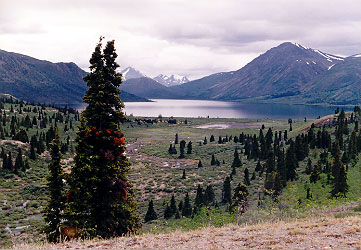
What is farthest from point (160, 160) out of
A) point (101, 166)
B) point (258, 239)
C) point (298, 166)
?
point (258, 239)

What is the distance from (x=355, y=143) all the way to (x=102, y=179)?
57493mm

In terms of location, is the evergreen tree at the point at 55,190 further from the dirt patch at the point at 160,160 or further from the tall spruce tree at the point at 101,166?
the dirt patch at the point at 160,160

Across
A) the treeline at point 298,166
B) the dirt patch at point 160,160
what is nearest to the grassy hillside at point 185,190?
the dirt patch at point 160,160

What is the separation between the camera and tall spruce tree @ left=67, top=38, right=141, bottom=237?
71.8 ft

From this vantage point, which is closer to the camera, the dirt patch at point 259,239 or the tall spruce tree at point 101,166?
the dirt patch at point 259,239

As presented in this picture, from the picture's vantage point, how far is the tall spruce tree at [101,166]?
71.8ft

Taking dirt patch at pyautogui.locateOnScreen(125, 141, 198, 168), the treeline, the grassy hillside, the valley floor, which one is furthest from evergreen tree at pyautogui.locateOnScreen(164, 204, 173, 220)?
dirt patch at pyautogui.locateOnScreen(125, 141, 198, 168)

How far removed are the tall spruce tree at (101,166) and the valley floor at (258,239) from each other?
7.22m

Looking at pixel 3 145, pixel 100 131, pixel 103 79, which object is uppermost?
pixel 103 79

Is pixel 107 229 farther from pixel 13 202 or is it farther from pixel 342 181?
pixel 13 202

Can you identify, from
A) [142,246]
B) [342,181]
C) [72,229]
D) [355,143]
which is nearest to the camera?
[142,246]

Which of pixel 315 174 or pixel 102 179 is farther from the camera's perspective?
pixel 315 174

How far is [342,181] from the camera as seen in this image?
4344 centimetres

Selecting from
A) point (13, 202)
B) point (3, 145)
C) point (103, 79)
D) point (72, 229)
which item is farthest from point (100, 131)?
point (3, 145)
